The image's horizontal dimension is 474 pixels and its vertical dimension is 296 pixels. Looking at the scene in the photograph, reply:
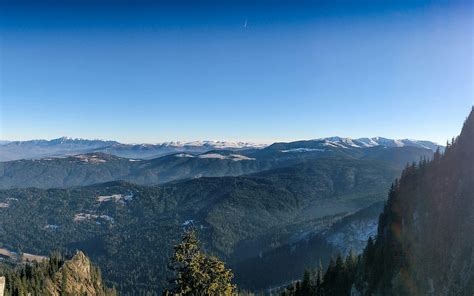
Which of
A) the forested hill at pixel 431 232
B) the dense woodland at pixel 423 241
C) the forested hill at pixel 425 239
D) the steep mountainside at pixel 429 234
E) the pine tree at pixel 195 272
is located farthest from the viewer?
the dense woodland at pixel 423 241

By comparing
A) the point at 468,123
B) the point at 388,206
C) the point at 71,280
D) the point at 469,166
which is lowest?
the point at 71,280

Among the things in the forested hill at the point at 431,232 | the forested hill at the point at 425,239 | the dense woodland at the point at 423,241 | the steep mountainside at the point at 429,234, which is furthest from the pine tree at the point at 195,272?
the steep mountainside at the point at 429,234

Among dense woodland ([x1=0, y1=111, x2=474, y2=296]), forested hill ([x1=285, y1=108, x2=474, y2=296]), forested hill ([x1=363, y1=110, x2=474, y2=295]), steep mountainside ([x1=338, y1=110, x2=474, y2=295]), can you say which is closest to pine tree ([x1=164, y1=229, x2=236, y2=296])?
dense woodland ([x1=0, y1=111, x2=474, y2=296])

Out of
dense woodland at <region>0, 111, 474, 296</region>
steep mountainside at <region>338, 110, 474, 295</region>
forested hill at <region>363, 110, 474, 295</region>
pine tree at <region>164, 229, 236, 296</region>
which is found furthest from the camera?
dense woodland at <region>0, 111, 474, 296</region>

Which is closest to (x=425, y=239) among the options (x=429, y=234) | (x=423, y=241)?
(x=423, y=241)

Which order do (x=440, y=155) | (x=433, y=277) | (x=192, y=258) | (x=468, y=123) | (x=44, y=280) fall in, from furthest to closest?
(x=44, y=280) < (x=440, y=155) < (x=468, y=123) < (x=433, y=277) < (x=192, y=258)

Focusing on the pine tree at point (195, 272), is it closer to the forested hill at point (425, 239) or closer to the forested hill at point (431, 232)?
the forested hill at point (425, 239)

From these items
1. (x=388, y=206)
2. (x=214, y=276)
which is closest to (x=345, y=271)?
(x=388, y=206)

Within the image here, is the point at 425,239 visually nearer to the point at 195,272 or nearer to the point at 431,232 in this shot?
the point at 431,232

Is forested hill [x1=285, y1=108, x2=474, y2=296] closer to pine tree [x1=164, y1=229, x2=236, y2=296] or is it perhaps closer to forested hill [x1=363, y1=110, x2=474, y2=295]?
forested hill [x1=363, y1=110, x2=474, y2=295]

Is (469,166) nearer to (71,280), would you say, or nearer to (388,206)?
(388,206)

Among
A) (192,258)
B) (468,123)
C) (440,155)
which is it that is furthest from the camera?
(440,155)
